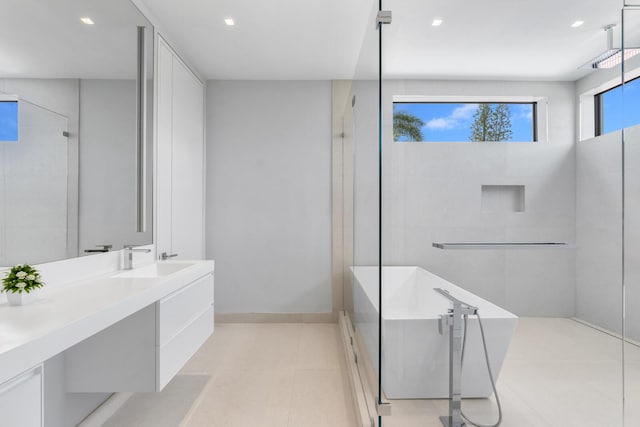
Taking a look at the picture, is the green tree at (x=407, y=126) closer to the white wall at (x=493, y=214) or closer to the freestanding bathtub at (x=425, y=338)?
the white wall at (x=493, y=214)

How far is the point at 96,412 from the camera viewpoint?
2.15 metres

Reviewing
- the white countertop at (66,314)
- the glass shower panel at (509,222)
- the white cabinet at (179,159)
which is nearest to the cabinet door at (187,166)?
the white cabinet at (179,159)

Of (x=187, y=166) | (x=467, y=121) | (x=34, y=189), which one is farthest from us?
(x=187, y=166)

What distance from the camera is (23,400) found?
1.04m

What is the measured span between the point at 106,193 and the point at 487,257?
2029 millimetres

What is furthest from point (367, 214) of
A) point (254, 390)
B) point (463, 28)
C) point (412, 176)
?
point (254, 390)

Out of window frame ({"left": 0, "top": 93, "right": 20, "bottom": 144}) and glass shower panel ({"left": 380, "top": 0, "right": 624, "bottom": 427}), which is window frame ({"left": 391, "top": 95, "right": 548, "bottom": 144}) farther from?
window frame ({"left": 0, "top": 93, "right": 20, "bottom": 144})

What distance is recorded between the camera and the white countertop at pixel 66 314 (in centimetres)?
101

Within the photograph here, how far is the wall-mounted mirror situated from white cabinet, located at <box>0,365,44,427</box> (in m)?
0.63

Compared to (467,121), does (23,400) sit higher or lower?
lower

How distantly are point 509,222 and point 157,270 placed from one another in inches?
89.4

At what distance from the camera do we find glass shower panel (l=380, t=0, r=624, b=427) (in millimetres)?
1073

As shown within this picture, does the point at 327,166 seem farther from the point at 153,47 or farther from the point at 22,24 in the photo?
the point at 22,24

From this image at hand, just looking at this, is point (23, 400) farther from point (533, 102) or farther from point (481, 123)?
point (533, 102)
